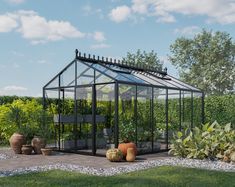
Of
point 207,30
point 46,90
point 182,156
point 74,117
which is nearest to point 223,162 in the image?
point 182,156

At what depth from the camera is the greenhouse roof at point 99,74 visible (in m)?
10.8

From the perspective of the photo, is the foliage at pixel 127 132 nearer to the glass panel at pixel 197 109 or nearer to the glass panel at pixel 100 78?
the glass panel at pixel 100 78

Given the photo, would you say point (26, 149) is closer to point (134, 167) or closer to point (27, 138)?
point (27, 138)

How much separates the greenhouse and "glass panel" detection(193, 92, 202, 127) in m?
0.25

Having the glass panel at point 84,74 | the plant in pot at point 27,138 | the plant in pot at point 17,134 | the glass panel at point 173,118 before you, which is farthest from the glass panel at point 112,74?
the plant in pot at point 17,134

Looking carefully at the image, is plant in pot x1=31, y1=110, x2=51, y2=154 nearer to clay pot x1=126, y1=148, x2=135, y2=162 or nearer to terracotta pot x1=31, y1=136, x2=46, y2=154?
terracotta pot x1=31, y1=136, x2=46, y2=154

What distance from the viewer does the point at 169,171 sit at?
7.62 meters

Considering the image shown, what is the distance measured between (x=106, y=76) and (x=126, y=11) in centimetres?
294

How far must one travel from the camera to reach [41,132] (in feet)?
37.7

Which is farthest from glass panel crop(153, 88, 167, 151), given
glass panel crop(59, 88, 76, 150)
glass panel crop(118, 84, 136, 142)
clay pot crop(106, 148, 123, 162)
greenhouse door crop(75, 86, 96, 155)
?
Answer: glass panel crop(59, 88, 76, 150)

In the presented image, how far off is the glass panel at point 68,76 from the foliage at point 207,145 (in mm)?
3849

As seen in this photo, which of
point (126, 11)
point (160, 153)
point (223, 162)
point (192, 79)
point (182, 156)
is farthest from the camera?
point (192, 79)

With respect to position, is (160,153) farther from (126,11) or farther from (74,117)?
(126,11)

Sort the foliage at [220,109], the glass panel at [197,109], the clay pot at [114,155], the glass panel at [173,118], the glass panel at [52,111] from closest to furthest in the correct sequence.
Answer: the clay pot at [114,155]
the glass panel at [52,111]
the glass panel at [173,118]
the glass panel at [197,109]
the foliage at [220,109]
